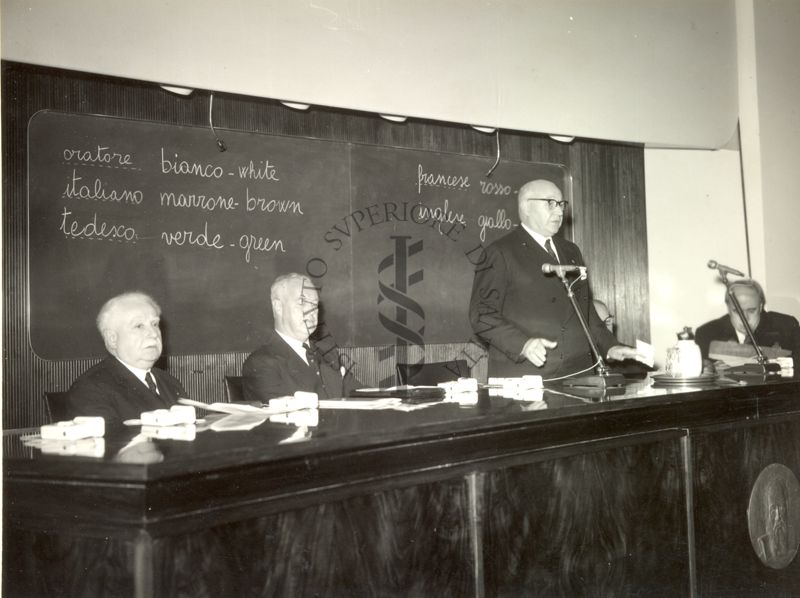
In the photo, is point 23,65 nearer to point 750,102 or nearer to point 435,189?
point 435,189

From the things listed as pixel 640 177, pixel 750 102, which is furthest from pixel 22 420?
pixel 750 102

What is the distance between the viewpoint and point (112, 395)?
2529 mm

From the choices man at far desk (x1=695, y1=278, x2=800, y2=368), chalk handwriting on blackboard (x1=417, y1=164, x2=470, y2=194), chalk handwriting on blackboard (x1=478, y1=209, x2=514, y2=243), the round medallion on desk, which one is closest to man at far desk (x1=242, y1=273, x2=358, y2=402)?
the round medallion on desk

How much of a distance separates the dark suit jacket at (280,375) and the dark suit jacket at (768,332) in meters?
2.28

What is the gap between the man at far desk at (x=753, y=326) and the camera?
176 inches

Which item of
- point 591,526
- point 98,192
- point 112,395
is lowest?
point 591,526

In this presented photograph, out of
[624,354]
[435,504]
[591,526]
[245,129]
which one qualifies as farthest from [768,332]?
[435,504]

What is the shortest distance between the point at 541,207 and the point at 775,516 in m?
1.44

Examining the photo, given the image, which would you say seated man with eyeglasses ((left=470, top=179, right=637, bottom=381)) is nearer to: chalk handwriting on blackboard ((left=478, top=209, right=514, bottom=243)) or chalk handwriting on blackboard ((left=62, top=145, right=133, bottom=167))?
chalk handwriting on blackboard ((left=478, top=209, right=514, bottom=243))

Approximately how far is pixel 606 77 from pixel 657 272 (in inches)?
56.2

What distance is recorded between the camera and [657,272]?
224 inches

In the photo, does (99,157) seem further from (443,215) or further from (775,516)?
(775,516)

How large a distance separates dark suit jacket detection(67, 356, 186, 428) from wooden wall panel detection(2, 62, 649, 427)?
939 mm

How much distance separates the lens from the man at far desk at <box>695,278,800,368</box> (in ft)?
14.6
